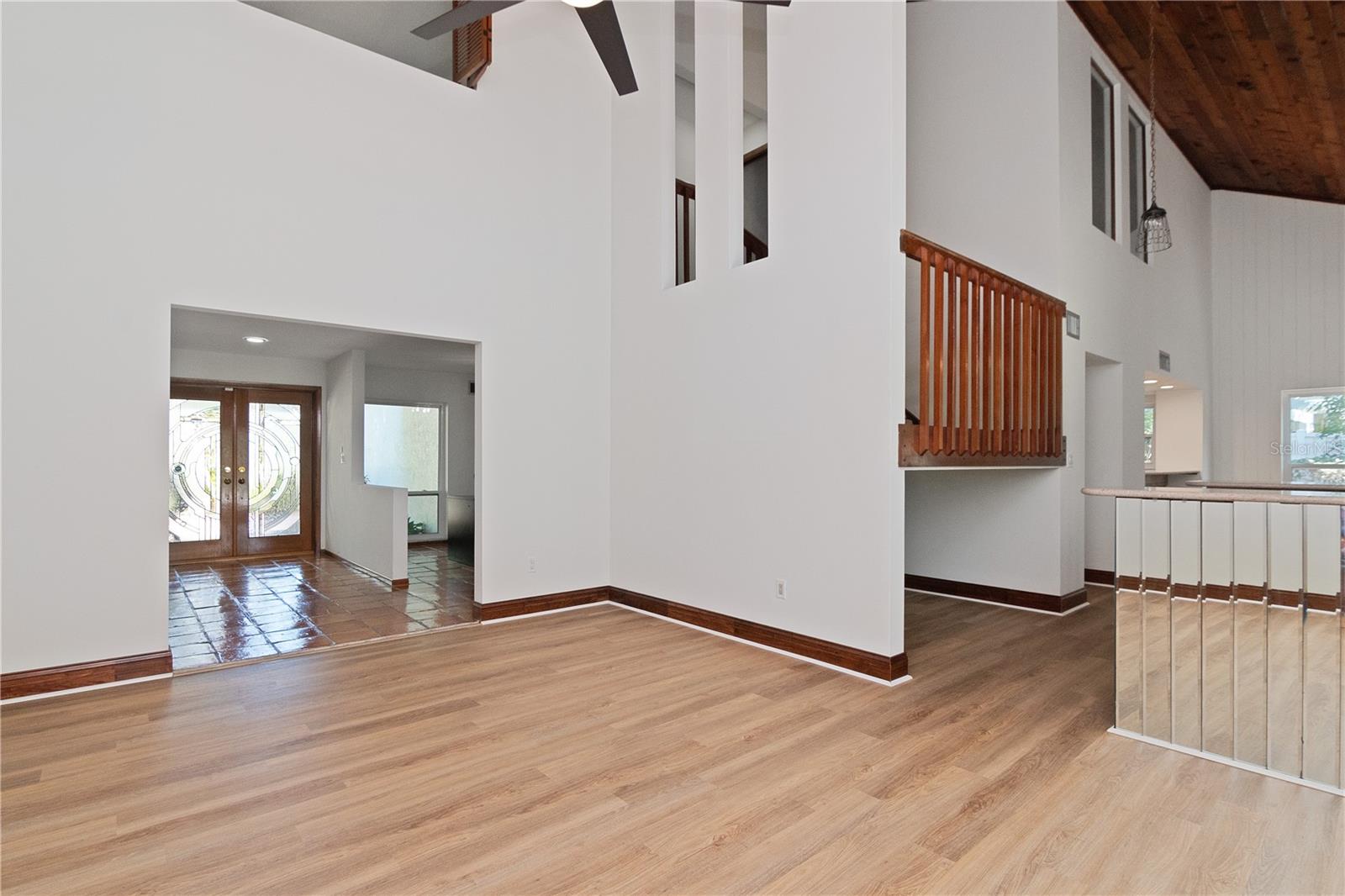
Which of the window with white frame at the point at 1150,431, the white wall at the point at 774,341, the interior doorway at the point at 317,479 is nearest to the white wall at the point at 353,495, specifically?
the interior doorway at the point at 317,479

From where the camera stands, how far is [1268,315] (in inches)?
338

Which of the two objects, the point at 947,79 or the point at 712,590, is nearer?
the point at 712,590

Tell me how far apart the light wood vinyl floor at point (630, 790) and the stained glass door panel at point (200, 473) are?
16.5 ft

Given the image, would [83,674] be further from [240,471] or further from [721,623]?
[240,471]

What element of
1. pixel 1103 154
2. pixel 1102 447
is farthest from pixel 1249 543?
pixel 1103 154

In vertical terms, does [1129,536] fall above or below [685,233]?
below

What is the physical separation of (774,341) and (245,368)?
6.75m

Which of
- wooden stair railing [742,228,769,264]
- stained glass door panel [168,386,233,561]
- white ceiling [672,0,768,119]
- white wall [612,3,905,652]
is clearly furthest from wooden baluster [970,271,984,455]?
stained glass door panel [168,386,233,561]

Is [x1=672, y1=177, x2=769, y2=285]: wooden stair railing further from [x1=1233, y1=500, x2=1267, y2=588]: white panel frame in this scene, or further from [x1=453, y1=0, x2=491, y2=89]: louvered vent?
[x1=1233, y1=500, x2=1267, y2=588]: white panel frame

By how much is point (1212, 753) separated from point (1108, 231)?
5.04 metres

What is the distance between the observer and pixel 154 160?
3.88 m

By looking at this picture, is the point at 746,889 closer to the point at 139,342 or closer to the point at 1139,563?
the point at 1139,563

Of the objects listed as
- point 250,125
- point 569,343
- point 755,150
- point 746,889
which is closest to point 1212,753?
point 746,889

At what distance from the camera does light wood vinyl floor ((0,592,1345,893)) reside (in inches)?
80.7
